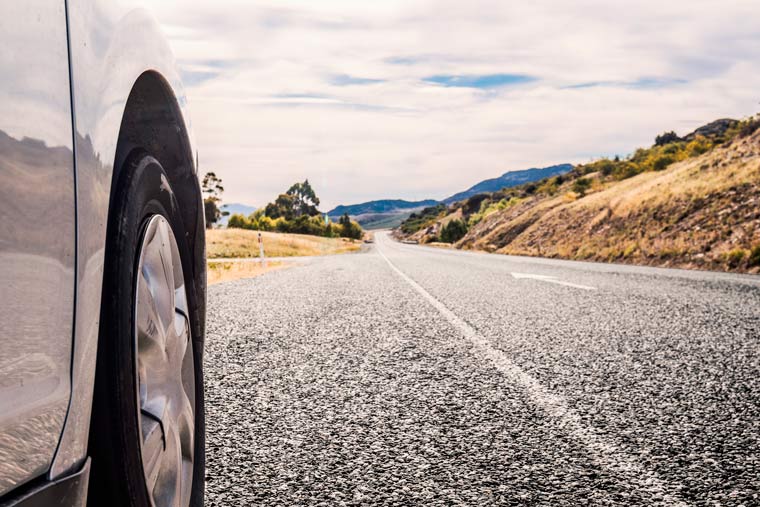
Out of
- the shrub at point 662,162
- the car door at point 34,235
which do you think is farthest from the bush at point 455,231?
the car door at point 34,235

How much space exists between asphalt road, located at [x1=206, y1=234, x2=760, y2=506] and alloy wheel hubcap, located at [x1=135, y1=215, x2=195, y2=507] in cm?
46

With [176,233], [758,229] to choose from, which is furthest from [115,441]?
[758,229]

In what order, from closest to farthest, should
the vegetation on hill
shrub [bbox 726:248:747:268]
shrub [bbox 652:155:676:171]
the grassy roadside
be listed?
shrub [bbox 726:248:747:268] < the grassy roadside < shrub [bbox 652:155:676:171] < the vegetation on hill

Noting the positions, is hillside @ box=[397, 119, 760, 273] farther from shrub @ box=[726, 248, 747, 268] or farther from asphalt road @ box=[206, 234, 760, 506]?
asphalt road @ box=[206, 234, 760, 506]

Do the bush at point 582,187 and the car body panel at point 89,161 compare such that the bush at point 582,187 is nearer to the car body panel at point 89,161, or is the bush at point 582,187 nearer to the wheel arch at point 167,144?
the wheel arch at point 167,144

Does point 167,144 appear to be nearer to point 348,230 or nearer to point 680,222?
point 680,222

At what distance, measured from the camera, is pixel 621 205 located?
27.9 metres

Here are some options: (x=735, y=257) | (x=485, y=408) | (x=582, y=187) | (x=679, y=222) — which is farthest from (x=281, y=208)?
(x=485, y=408)

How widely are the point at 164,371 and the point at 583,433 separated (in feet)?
6.08

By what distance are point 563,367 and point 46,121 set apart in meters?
3.55

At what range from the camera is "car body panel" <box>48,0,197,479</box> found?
114 cm

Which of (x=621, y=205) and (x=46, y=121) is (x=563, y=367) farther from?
(x=621, y=205)

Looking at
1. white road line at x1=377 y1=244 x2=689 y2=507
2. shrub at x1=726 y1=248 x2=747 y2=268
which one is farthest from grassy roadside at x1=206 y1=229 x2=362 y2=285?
shrub at x1=726 y1=248 x2=747 y2=268

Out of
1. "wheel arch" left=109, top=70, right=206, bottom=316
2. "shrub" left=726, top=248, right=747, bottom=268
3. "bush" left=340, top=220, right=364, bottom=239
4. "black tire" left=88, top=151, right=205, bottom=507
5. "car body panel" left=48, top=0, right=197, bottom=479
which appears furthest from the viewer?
"bush" left=340, top=220, right=364, bottom=239
